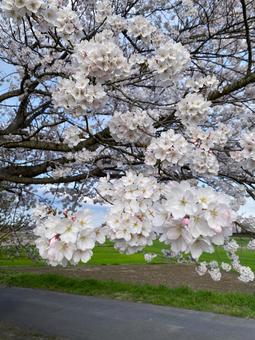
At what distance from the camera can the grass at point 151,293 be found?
10.2 metres

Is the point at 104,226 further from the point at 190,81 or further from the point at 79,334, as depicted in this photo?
the point at 79,334

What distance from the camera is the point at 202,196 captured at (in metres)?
1.63

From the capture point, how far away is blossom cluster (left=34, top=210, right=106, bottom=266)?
179 centimetres

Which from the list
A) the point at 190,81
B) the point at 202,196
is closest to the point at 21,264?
the point at 190,81

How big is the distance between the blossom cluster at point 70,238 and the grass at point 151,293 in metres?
8.46

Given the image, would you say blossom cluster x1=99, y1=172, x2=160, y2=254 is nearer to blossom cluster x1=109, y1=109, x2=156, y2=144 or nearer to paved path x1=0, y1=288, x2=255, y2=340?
blossom cluster x1=109, y1=109, x2=156, y2=144

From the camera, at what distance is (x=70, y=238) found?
1763mm

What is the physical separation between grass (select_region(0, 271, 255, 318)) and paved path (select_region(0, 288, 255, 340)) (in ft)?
1.80

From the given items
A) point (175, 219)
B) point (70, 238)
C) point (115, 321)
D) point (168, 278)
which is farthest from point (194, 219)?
point (168, 278)

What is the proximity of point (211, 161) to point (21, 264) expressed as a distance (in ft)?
63.7

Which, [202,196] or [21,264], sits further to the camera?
[21,264]

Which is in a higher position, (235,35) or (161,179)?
(235,35)

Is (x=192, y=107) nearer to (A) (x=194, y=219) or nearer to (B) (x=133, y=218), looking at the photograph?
(B) (x=133, y=218)

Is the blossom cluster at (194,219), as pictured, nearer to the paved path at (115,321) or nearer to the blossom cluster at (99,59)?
the blossom cluster at (99,59)
